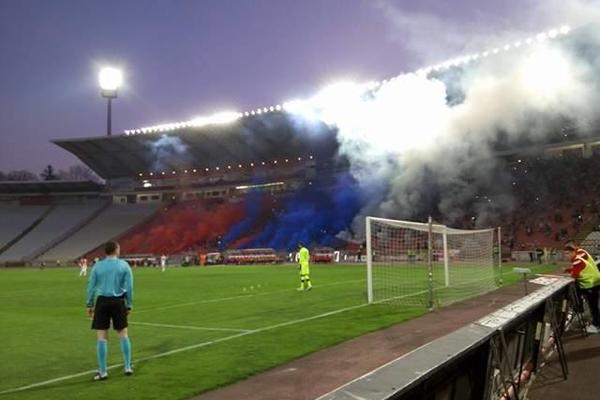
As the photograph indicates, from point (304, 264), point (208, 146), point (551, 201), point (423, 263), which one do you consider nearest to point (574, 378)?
point (304, 264)

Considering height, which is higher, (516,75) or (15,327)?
(516,75)

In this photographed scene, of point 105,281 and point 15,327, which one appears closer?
point 105,281

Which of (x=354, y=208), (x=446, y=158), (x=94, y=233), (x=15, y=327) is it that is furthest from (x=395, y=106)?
(x=94, y=233)

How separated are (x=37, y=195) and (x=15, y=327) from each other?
252 feet

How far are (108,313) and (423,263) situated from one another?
26322mm

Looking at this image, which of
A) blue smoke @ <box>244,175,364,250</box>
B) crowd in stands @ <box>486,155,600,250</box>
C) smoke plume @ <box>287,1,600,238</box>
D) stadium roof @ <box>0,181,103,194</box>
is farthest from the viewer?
stadium roof @ <box>0,181,103,194</box>

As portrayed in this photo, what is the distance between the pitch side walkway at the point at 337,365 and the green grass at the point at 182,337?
308 mm

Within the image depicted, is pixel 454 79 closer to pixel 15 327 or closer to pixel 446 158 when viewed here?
pixel 446 158

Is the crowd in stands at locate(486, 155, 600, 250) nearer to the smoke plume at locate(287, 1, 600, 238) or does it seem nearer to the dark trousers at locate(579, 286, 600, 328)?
the smoke plume at locate(287, 1, 600, 238)

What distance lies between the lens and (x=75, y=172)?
119812 millimetres

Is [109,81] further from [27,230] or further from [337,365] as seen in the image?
[337,365]

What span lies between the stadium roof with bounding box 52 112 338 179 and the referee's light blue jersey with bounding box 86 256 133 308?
49209mm

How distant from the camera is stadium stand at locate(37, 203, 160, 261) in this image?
70.2m

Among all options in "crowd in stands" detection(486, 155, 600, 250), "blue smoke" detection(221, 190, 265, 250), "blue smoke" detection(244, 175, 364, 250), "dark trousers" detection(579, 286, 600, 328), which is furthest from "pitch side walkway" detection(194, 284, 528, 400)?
"blue smoke" detection(221, 190, 265, 250)
